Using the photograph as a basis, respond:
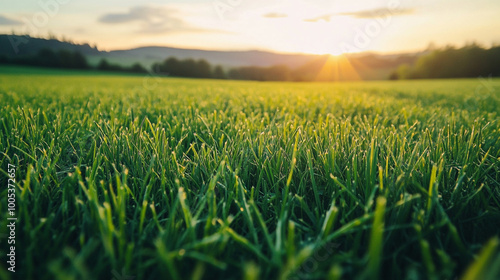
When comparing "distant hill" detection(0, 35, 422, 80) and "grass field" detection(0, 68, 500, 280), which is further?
"distant hill" detection(0, 35, 422, 80)

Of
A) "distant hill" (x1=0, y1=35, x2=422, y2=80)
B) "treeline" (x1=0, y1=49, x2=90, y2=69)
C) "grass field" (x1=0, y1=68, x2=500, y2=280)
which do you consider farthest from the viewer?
"distant hill" (x1=0, y1=35, x2=422, y2=80)

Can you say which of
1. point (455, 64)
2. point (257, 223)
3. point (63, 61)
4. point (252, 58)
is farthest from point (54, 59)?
point (455, 64)

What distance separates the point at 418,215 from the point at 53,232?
36.0 inches

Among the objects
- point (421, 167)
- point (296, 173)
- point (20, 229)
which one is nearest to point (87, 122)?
point (20, 229)

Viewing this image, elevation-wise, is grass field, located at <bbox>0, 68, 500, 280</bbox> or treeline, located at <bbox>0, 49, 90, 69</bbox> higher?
grass field, located at <bbox>0, 68, 500, 280</bbox>

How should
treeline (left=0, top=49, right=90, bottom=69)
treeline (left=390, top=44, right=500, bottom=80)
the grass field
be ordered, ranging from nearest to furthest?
the grass field → treeline (left=0, top=49, right=90, bottom=69) → treeline (left=390, top=44, right=500, bottom=80)

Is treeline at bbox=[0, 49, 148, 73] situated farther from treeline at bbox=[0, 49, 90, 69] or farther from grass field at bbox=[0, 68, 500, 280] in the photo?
grass field at bbox=[0, 68, 500, 280]

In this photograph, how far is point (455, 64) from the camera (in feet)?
156

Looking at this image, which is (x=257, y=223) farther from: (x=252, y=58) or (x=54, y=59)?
(x=252, y=58)

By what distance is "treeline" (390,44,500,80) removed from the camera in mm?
45062

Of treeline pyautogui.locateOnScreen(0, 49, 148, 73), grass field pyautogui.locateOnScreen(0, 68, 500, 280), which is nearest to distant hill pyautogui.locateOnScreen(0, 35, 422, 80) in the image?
treeline pyautogui.locateOnScreen(0, 49, 148, 73)

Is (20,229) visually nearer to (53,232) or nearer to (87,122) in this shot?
(53,232)

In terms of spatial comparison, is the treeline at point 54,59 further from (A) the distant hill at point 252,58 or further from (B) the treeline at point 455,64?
(B) the treeline at point 455,64

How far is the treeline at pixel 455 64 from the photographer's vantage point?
45.1m
